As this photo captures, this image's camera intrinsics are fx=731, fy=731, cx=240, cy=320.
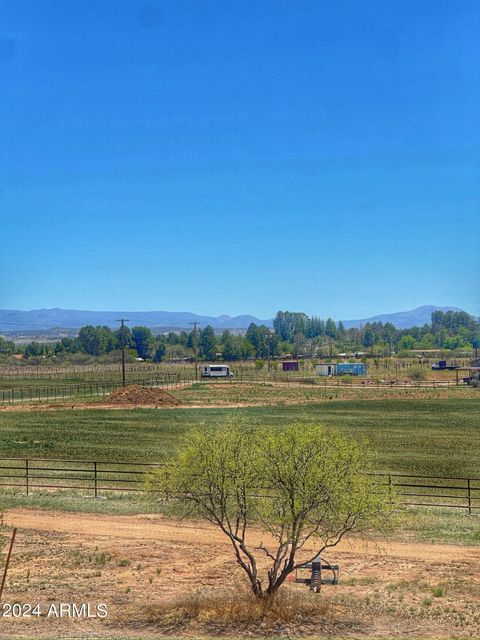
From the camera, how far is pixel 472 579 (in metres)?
18.3

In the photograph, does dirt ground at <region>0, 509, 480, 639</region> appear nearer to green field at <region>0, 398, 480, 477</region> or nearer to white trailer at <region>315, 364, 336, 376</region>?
green field at <region>0, 398, 480, 477</region>

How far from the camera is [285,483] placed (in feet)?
51.2

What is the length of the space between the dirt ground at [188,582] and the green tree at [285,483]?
71.7 inches

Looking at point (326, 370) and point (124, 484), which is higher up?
point (326, 370)

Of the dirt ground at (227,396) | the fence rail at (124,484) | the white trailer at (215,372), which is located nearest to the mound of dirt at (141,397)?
the dirt ground at (227,396)

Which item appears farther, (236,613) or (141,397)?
(141,397)

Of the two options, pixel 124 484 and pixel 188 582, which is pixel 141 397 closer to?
pixel 124 484

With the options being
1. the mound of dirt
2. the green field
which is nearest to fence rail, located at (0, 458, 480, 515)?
the green field

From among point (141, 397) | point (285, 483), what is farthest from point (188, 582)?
point (141, 397)

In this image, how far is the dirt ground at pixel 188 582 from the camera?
15430mm

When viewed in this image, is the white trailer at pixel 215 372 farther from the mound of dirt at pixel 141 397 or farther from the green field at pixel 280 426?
the green field at pixel 280 426

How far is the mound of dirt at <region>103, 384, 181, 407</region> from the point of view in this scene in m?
78.0

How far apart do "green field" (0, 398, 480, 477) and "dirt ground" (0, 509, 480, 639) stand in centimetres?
762

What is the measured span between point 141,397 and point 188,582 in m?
61.5
